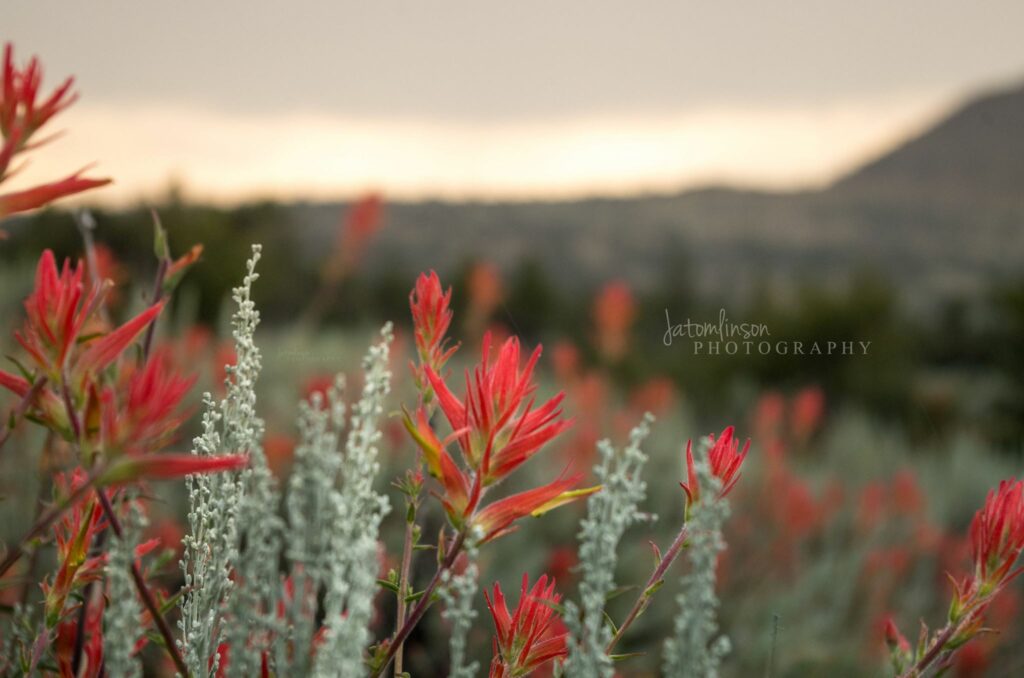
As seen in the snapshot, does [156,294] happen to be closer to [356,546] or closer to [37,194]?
[37,194]

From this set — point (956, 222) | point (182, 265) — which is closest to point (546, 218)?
point (956, 222)

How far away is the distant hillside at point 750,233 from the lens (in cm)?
2534

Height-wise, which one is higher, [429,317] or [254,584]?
[429,317]

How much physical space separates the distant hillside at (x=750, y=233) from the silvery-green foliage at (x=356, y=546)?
69.7ft

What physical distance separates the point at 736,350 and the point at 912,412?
67.5 inches

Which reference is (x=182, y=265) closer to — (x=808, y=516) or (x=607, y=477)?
(x=607, y=477)

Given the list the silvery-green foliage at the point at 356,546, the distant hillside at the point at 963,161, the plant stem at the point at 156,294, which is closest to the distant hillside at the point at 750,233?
the distant hillside at the point at 963,161

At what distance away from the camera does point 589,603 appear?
0.57 metres

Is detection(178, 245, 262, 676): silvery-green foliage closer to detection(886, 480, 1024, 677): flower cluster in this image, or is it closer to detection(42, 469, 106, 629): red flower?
detection(42, 469, 106, 629): red flower

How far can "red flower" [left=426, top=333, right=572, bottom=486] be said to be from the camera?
59 centimetres

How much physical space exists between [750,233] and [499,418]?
3093cm

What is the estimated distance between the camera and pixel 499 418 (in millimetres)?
593

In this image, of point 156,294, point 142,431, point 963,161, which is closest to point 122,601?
point 142,431

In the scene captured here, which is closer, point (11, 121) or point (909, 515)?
point (11, 121)
